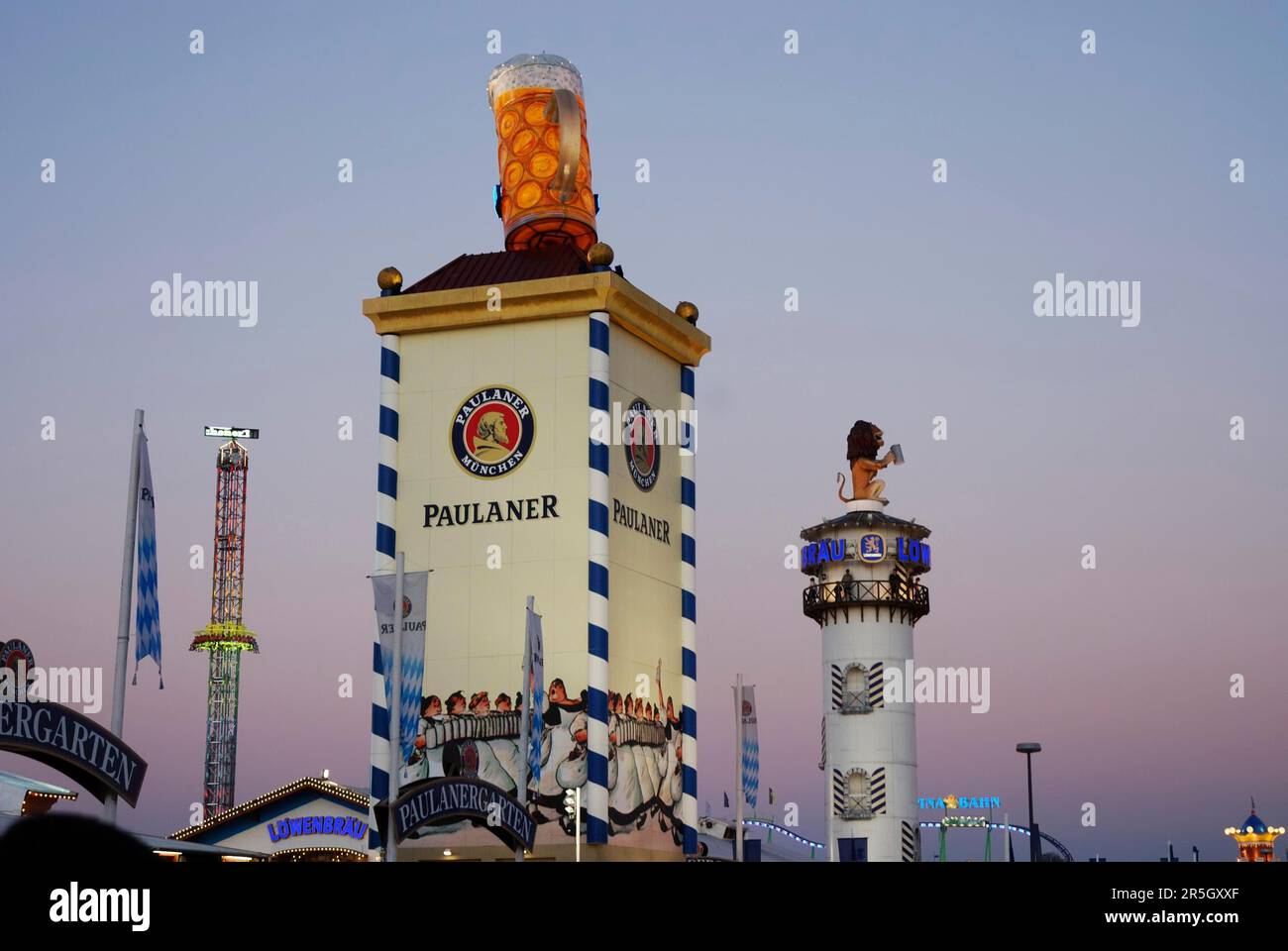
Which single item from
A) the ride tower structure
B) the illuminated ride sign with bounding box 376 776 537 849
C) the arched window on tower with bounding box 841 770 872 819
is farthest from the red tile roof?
the ride tower structure

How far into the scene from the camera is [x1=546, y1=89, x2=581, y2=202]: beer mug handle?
46.2m

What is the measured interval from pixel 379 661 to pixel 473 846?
5369 millimetres

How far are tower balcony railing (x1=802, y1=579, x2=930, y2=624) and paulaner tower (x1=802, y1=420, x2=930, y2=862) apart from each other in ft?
0.15

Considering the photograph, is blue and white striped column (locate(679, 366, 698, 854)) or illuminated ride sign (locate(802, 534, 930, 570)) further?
illuminated ride sign (locate(802, 534, 930, 570))

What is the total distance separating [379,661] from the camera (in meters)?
44.1

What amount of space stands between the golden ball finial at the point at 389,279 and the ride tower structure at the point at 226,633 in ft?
232

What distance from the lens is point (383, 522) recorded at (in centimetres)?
4503

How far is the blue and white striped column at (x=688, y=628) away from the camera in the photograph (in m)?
46.1
